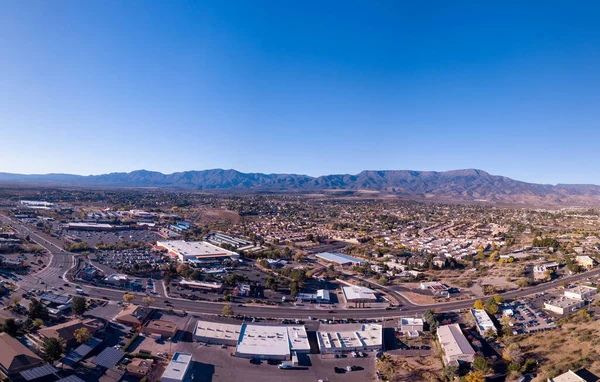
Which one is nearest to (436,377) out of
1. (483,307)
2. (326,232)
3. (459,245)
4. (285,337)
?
(285,337)

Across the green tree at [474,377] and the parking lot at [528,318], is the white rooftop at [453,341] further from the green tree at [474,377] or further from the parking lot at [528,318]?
the parking lot at [528,318]

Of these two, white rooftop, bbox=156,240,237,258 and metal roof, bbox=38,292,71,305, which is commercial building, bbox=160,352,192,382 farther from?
white rooftop, bbox=156,240,237,258

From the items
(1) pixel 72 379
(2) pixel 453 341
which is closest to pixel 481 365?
(2) pixel 453 341

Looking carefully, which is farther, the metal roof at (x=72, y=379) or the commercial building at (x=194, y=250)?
the commercial building at (x=194, y=250)

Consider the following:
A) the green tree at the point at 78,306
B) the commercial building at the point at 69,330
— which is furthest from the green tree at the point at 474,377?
the green tree at the point at 78,306

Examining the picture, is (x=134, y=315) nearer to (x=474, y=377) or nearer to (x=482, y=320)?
(x=474, y=377)


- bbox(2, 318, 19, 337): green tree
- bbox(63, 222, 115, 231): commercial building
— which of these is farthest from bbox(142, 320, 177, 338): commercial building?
bbox(63, 222, 115, 231): commercial building
